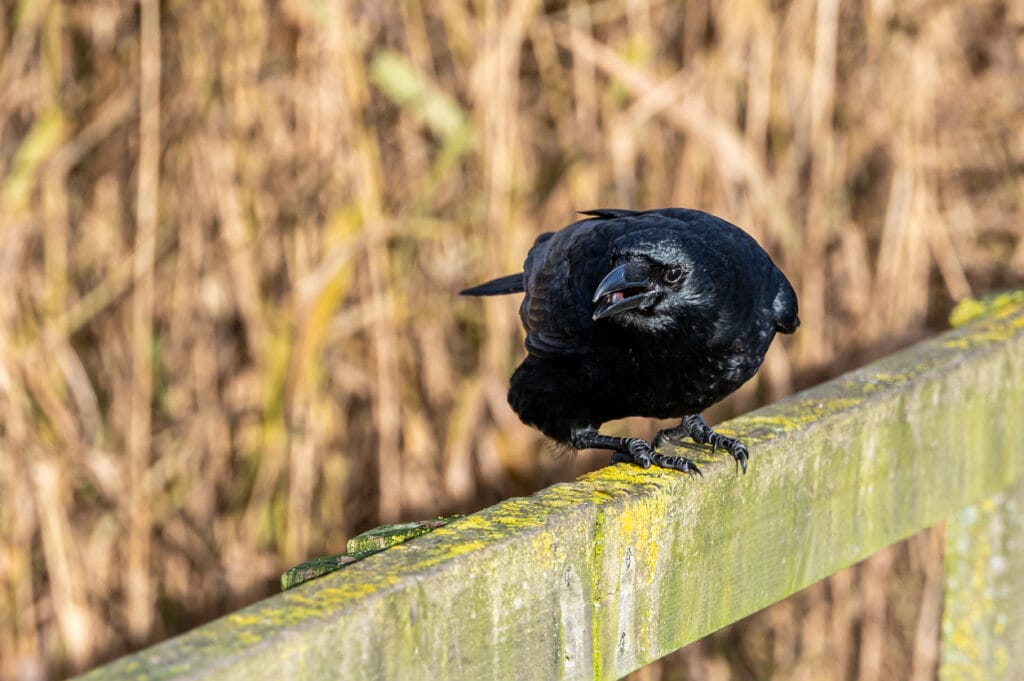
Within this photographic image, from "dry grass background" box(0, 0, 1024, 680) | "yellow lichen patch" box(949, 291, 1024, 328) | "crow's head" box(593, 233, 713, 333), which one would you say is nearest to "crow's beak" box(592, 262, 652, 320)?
"crow's head" box(593, 233, 713, 333)

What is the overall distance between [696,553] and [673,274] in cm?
66

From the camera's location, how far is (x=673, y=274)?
196 centimetres

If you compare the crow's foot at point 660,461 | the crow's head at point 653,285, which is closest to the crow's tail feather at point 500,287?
the crow's head at point 653,285

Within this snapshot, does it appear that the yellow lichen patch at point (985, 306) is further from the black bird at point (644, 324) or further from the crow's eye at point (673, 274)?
the crow's eye at point (673, 274)

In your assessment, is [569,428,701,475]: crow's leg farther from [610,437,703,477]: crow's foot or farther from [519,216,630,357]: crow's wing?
[519,216,630,357]: crow's wing

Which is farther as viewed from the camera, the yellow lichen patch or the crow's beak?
the yellow lichen patch

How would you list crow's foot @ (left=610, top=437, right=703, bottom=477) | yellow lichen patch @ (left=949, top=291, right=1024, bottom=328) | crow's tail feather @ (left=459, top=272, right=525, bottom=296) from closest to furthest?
crow's foot @ (left=610, top=437, right=703, bottom=477), yellow lichen patch @ (left=949, top=291, right=1024, bottom=328), crow's tail feather @ (left=459, top=272, right=525, bottom=296)

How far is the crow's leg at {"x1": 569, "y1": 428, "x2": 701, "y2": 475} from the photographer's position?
4.85 feet

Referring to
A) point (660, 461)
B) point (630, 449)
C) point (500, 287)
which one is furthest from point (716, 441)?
point (500, 287)

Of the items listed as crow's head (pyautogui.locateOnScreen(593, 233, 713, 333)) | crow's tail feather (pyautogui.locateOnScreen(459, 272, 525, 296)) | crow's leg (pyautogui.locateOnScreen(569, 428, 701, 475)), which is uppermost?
crow's head (pyautogui.locateOnScreen(593, 233, 713, 333))

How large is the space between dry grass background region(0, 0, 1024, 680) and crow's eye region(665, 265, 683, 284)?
764 mm

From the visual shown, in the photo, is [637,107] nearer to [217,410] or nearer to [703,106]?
[703,106]

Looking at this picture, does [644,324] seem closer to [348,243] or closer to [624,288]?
[624,288]

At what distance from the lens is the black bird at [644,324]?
1965mm
